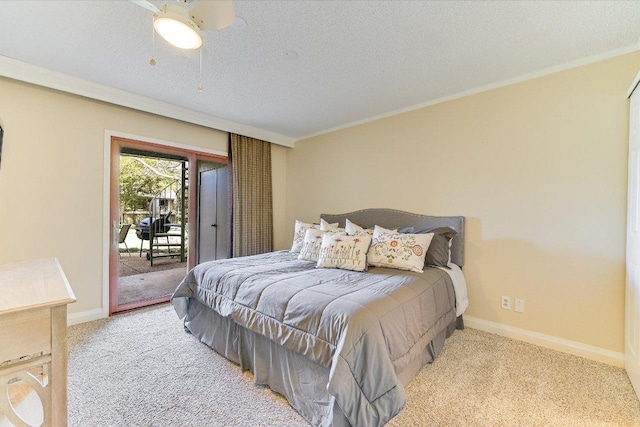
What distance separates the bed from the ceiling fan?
5.10ft

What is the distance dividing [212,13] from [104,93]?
7.18 feet

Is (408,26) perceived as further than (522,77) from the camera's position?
No

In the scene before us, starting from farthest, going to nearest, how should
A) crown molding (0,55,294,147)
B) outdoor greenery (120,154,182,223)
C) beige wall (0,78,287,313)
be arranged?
outdoor greenery (120,154,182,223)
beige wall (0,78,287,313)
crown molding (0,55,294,147)

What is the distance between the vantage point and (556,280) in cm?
235

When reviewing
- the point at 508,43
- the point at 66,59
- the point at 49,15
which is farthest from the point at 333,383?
the point at 66,59

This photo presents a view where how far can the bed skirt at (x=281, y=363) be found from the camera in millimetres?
1510

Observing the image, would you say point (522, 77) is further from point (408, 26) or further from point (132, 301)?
point (132, 301)

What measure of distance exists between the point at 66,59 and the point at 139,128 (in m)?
0.95

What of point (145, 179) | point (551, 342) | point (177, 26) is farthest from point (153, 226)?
point (551, 342)

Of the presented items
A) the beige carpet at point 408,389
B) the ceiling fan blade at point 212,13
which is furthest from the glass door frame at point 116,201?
the ceiling fan blade at point 212,13

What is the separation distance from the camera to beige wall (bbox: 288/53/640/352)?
2.14 m

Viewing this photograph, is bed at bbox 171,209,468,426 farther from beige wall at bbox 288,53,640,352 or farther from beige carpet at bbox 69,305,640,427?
beige wall at bbox 288,53,640,352

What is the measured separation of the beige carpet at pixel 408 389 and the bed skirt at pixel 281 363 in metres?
0.06

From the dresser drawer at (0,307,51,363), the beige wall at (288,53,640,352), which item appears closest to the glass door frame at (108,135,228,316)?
the dresser drawer at (0,307,51,363)
